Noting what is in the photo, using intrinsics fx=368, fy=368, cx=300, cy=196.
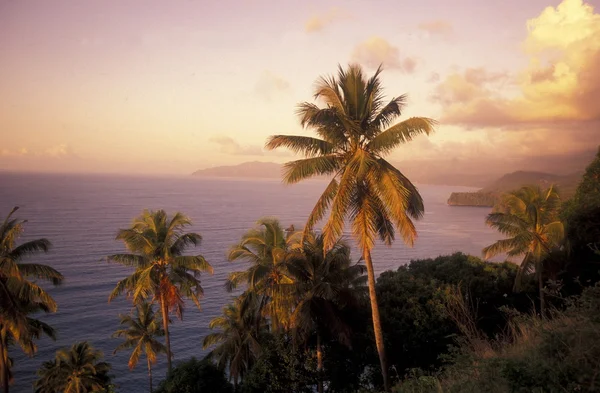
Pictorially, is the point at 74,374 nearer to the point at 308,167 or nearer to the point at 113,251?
the point at 308,167

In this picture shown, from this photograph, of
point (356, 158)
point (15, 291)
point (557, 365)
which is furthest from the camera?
point (15, 291)

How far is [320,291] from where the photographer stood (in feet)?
49.5

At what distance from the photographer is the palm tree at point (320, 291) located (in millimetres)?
14828

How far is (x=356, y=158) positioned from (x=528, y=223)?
14.5m

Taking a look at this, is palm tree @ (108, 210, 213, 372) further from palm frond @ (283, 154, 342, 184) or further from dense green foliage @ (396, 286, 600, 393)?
dense green foliage @ (396, 286, 600, 393)

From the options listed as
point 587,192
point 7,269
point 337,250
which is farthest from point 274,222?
point 587,192

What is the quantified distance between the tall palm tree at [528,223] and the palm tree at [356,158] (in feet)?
37.5

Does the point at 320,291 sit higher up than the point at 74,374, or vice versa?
the point at 320,291

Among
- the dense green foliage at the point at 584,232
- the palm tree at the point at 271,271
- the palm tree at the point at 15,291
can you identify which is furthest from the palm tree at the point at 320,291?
the dense green foliage at the point at 584,232

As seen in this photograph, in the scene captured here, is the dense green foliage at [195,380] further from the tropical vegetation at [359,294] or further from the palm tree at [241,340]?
the palm tree at [241,340]

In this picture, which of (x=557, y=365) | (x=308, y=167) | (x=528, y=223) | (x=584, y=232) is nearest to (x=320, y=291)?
(x=308, y=167)

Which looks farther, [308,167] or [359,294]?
[359,294]

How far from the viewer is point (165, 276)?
19625 mm

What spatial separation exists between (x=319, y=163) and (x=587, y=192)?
1846 centimetres
